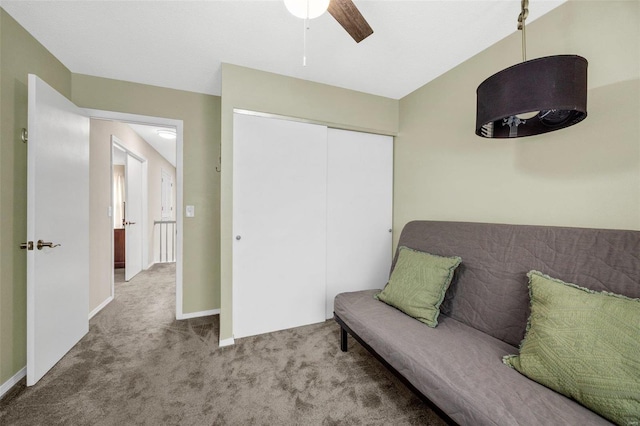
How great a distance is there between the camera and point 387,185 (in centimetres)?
285

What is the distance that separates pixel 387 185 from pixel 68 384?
10.1ft

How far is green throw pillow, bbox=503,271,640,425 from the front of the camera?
87 cm

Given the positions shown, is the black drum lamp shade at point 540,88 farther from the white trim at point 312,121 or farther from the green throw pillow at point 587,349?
the white trim at point 312,121

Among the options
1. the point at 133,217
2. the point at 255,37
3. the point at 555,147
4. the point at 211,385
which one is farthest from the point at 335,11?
the point at 133,217

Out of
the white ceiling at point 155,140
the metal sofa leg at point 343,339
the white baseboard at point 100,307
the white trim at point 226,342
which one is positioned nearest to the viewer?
the metal sofa leg at point 343,339

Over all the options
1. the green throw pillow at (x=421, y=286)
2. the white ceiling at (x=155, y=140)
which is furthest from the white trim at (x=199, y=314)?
the white ceiling at (x=155, y=140)

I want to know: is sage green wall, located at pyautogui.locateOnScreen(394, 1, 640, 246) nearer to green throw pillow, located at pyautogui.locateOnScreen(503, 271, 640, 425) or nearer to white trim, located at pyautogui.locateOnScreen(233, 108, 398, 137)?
white trim, located at pyautogui.locateOnScreen(233, 108, 398, 137)

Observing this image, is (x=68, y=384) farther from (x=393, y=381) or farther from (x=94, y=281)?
(x=393, y=381)

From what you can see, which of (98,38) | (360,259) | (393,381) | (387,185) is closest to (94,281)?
(98,38)

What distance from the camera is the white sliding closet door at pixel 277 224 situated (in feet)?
7.27

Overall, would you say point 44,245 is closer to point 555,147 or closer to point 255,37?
point 255,37

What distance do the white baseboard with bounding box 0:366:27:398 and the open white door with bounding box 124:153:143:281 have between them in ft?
7.89

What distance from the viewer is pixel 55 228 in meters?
1.87

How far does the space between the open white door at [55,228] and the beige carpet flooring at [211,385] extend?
24 centimetres
